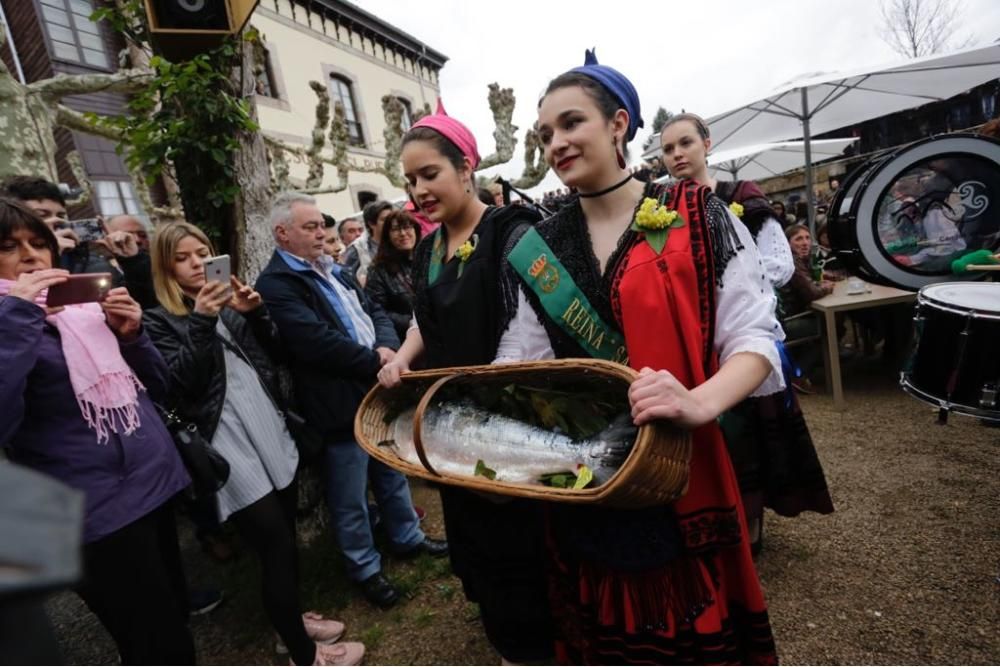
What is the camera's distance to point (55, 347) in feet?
5.43

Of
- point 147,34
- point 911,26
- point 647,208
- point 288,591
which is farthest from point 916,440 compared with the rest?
point 911,26

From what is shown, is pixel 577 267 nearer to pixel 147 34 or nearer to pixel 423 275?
pixel 423 275

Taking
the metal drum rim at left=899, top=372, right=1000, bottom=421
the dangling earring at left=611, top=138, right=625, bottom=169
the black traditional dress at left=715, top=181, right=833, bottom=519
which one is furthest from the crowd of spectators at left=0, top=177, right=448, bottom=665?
the metal drum rim at left=899, top=372, right=1000, bottom=421

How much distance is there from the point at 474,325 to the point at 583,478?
0.67 meters

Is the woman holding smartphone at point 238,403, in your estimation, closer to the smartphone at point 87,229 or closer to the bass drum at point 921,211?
the smartphone at point 87,229

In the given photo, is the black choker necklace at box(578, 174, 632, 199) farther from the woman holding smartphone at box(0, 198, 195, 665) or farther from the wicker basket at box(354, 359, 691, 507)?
the woman holding smartphone at box(0, 198, 195, 665)

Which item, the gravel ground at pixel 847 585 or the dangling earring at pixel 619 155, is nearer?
the dangling earring at pixel 619 155

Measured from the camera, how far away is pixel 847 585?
234cm

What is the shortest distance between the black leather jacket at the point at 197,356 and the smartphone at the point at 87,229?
143 centimetres

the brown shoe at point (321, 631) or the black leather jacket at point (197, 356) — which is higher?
the black leather jacket at point (197, 356)

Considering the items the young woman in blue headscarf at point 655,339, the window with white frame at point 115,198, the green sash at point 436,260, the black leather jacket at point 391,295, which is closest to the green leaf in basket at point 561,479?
the young woman in blue headscarf at point 655,339

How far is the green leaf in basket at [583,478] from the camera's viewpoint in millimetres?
1164

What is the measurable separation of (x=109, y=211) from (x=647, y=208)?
47.5 ft

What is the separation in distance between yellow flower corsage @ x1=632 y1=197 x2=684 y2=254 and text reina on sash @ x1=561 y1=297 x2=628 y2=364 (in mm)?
250
